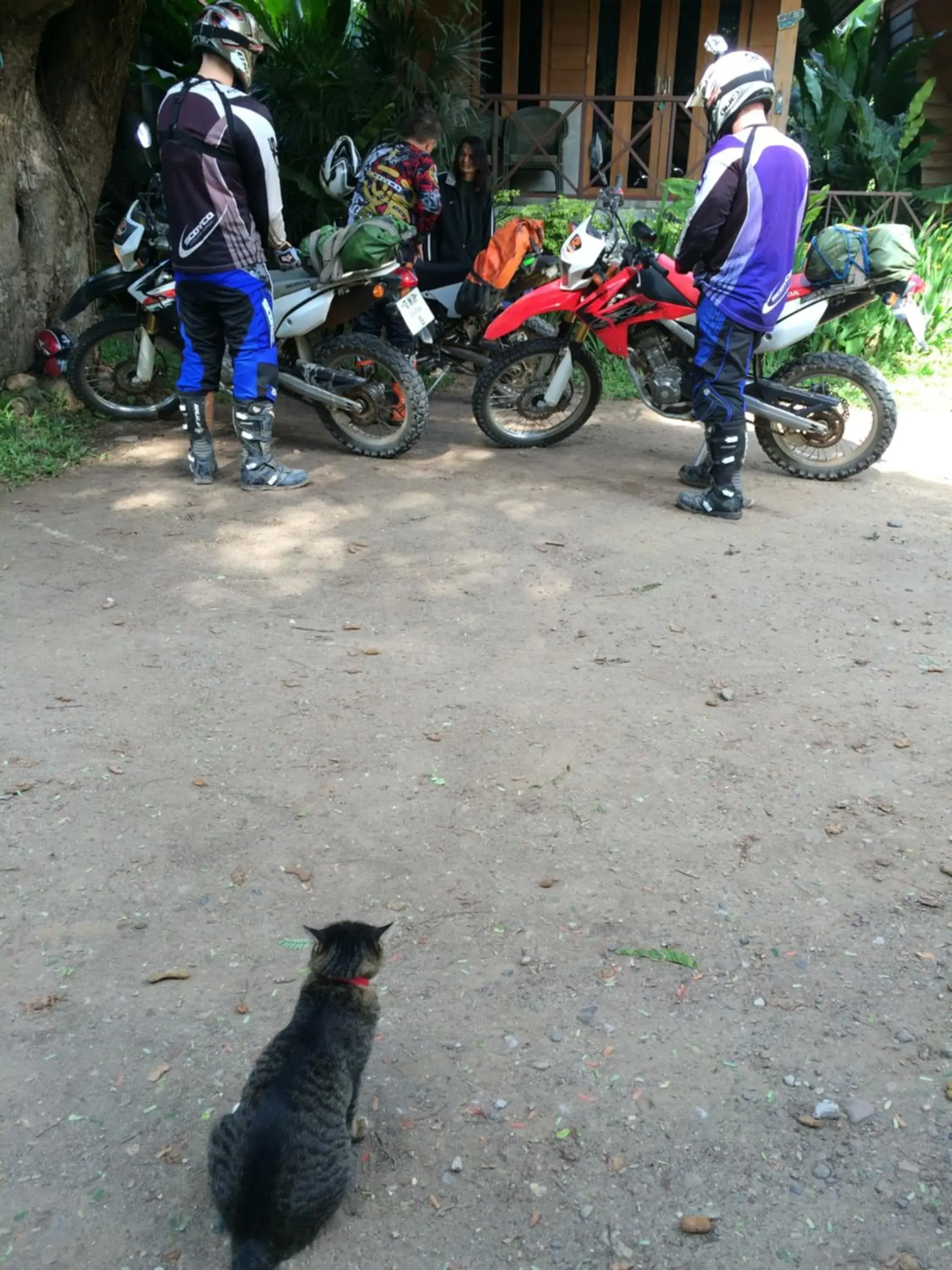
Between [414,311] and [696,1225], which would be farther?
[414,311]

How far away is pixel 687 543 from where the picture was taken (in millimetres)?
5234

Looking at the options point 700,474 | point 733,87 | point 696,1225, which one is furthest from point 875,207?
point 696,1225

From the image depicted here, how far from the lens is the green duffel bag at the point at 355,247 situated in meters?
5.90

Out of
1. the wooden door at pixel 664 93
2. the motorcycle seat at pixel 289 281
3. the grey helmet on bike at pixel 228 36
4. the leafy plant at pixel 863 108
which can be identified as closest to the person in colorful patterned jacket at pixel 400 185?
the motorcycle seat at pixel 289 281

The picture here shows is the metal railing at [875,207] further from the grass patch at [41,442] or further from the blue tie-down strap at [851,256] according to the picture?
the grass patch at [41,442]

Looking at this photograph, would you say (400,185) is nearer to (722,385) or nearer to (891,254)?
(722,385)

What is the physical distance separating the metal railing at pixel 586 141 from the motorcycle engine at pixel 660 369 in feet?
19.1

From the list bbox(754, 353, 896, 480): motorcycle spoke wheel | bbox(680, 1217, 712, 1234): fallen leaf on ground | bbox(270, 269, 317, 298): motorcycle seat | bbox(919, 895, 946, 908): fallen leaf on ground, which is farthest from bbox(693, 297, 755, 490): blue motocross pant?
bbox(680, 1217, 712, 1234): fallen leaf on ground

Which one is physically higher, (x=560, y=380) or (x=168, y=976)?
(x=560, y=380)

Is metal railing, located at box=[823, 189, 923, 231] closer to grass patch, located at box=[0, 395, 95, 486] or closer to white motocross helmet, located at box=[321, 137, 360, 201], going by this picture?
white motocross helmet, located at box=[321, 137, 360, 201]

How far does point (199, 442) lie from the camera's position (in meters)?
5.80

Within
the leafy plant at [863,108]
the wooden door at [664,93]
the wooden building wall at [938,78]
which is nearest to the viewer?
the leafy plant at [863,108]

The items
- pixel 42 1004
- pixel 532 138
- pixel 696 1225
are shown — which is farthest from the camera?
pixel 532 138

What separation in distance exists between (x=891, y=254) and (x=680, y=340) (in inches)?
44.7
